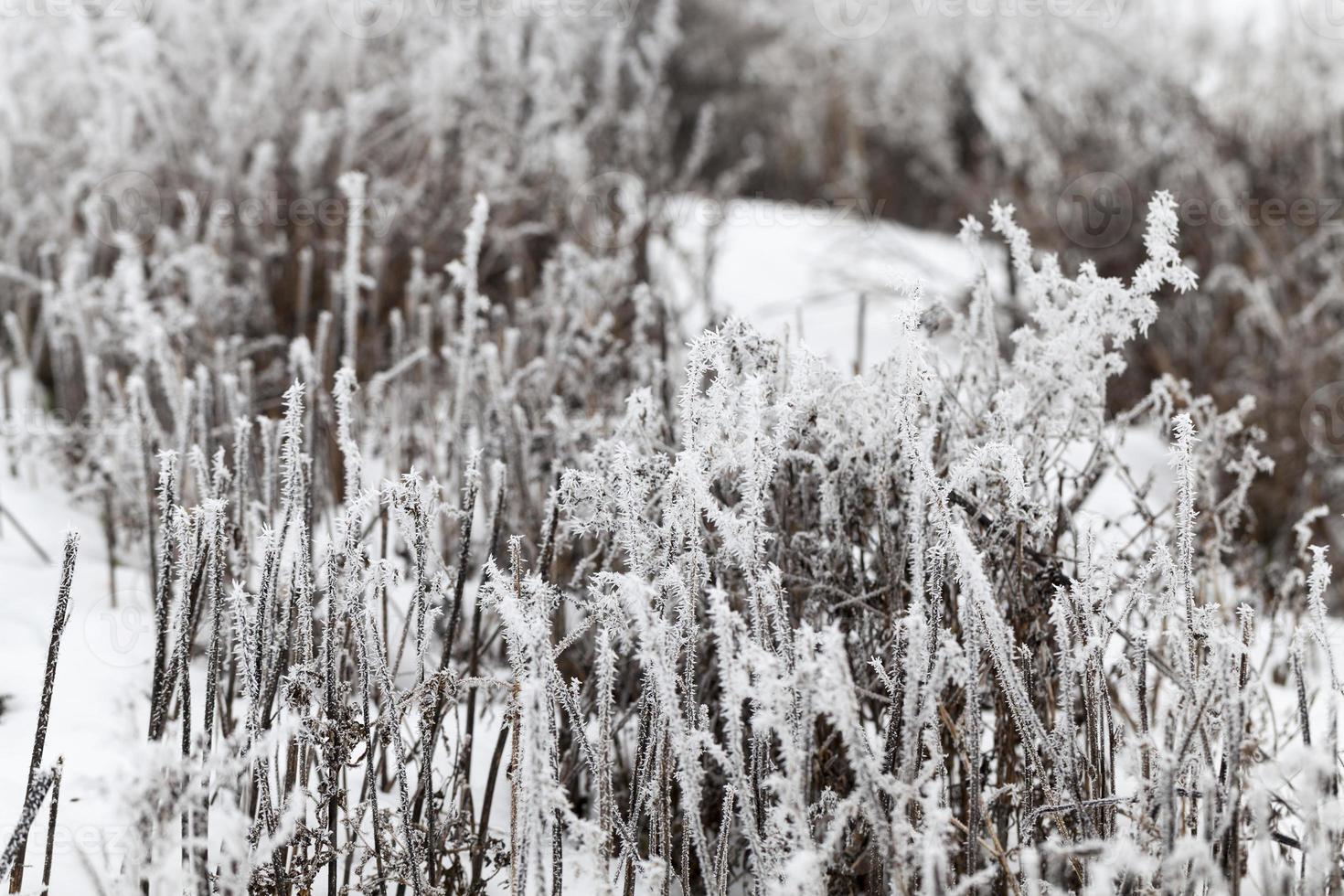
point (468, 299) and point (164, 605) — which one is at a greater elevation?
point (468, 299)

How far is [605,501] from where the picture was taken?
1328mm

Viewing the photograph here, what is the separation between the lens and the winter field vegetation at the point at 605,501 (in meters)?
1.07

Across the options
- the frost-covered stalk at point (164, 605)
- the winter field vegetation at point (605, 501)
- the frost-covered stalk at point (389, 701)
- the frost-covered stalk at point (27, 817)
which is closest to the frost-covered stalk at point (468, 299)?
the winter field vegetation at point (605, 501)

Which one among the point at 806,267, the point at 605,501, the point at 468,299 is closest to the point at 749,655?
the point at 605,501

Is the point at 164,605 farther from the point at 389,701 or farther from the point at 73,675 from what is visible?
the point at 73,675

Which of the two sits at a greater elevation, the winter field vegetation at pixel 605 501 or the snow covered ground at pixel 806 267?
the snow covered ground at pixel 806 267

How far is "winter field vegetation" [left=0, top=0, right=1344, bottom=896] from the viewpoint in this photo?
1072mm

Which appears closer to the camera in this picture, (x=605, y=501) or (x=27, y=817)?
(x=27, y=817)

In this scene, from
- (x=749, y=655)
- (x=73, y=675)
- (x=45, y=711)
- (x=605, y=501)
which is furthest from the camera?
(x=73, y=675)

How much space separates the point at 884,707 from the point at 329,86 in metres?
3.20

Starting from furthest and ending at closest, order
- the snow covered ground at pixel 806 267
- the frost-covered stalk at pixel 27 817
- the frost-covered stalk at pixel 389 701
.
Result: the snow covered ground at pixel 806 267
the frost-covered stalk at pixel 389 701
the frost-covered stalk at pixel 27 817

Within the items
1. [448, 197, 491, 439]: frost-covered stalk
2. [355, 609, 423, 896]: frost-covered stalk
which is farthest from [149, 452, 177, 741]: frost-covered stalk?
[448, 197, 491, 439]: frost-covered stalk

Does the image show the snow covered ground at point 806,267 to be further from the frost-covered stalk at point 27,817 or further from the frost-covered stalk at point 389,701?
the frost-covered stalk at point 27,817

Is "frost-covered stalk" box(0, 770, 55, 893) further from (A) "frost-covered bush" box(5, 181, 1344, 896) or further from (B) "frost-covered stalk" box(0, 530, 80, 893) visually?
(A) "frost-covered bush" box(5, 181, 1344, 896)
